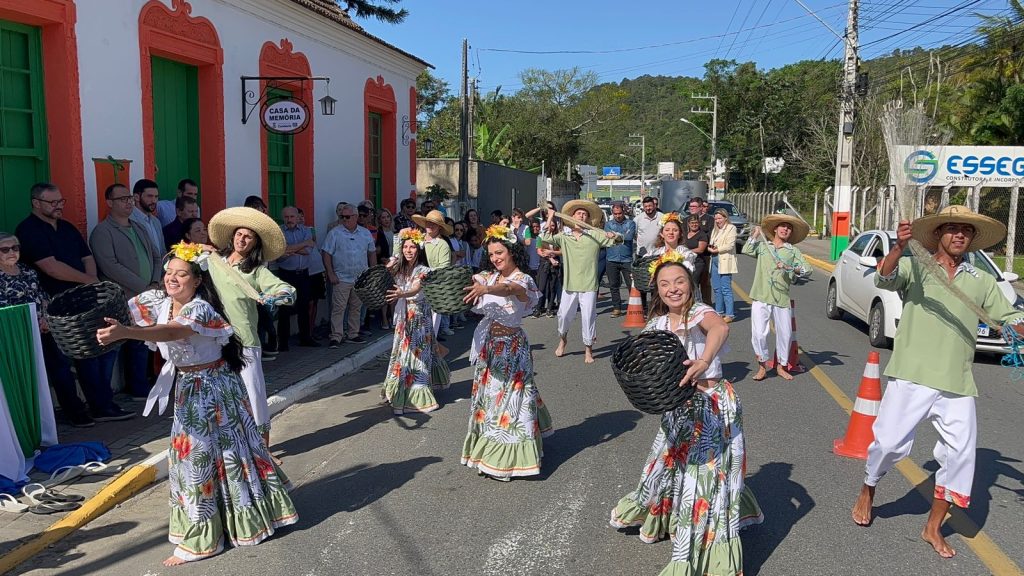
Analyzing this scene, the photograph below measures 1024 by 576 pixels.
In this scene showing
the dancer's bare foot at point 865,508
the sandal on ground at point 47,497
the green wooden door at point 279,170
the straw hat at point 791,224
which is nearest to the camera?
the dancer's bare foot at point 865,508

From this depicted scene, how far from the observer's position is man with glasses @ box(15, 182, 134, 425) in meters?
6.64

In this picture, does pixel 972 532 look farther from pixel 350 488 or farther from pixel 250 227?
pixel 250 227

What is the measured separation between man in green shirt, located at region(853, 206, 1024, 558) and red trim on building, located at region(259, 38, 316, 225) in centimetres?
901

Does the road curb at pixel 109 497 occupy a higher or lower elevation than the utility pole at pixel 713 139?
lower

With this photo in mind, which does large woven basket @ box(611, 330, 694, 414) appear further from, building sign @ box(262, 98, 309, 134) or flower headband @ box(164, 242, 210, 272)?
building sign @ box(262, 98, 309, 134)

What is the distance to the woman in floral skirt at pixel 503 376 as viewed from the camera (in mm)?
5789

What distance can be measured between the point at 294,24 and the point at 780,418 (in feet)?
29.2

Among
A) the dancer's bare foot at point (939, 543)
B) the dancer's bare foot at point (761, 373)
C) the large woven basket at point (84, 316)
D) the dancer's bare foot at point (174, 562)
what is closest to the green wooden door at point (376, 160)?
the dancer's bare foot at point (761, 373)

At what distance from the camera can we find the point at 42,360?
6.10 m

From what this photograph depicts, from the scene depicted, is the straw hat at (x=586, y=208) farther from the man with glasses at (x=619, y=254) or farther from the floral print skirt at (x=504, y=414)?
the floral print skirt at (x=504, y=414)

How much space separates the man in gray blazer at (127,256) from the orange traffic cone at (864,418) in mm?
6053

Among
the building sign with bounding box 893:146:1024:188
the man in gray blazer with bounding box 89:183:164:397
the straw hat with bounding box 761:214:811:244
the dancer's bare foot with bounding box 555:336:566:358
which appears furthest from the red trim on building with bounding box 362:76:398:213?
the building sign with bounding box 893:146:1024:188

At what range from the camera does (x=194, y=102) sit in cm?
1051

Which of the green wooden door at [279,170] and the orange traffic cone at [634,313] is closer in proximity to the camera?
A: the orange traffic cone at [634,313]
